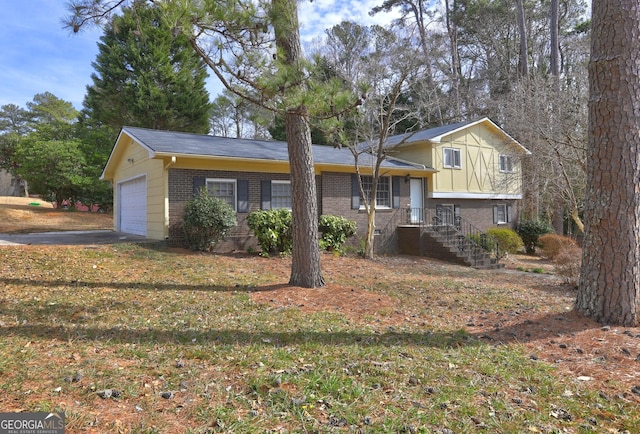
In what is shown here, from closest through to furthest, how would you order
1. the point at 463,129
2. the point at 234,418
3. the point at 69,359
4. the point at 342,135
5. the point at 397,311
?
the point at 234,418, the point at 69,359, the point at 397,311, the point at 342,135, the point at 463,129

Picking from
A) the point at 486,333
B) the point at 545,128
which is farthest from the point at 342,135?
the point at 545,128

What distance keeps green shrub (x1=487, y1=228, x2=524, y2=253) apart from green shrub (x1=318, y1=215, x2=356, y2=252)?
7809 millimetres

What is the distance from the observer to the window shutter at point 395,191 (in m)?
16.7

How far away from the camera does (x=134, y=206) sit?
14703 millimetres

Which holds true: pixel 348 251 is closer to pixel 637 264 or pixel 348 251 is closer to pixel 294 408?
pixel 637 264

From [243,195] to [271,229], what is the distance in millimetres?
1710

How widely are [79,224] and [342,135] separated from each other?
1620 cm

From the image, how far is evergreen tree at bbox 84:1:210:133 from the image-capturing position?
24.0 meters

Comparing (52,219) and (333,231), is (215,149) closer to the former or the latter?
(333,231)

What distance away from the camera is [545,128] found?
15.5 m

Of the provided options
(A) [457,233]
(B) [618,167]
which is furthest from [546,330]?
(A) [457,233]

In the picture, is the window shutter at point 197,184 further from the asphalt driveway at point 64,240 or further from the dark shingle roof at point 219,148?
the asphalt driveway at point 64,240

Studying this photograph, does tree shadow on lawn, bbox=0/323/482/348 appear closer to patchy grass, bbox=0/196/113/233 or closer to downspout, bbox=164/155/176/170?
downspout, bbox=164/155/176/170

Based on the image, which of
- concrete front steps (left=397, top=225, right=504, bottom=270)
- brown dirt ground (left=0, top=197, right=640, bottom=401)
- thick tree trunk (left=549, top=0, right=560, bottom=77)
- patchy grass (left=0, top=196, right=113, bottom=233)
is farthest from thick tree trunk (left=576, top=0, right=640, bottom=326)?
thick tree trunk (left=549, top=0, right=560, bottom=77)
